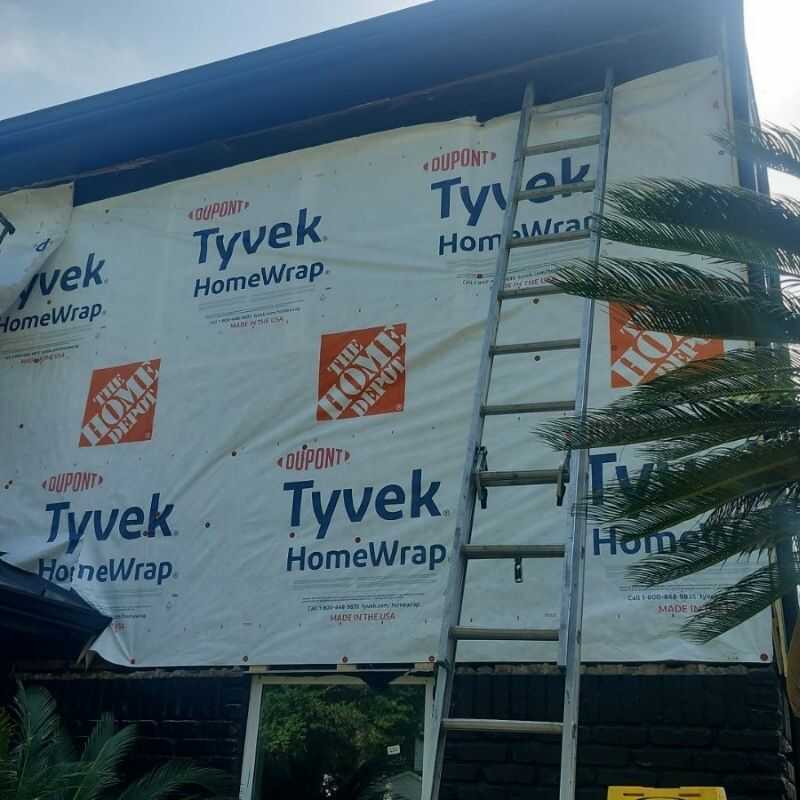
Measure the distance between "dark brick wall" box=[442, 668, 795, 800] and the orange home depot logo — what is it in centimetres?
298

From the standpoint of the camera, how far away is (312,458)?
6.87 m

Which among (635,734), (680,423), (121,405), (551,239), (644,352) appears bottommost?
(635,734)

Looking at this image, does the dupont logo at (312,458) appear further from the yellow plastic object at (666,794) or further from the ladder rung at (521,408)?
the yellow plastic object at (666,794)

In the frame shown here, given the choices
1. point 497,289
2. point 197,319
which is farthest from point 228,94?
point 497,289

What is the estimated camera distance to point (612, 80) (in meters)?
7.10

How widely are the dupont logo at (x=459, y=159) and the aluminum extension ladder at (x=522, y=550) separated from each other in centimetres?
97

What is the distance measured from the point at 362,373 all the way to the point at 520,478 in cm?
227

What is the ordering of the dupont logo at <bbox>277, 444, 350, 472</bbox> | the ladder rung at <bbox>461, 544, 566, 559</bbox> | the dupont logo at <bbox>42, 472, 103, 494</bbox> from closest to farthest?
the ladder rung at <bbox>461, 544, 566, 559</bbox> < the dupont logo at <bbox>277, 444, 350, 472</bbox> < the dupont logo at <bbox>42, 472, 103, 494</bbox>

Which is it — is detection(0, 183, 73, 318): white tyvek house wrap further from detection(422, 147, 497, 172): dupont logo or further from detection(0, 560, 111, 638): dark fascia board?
detection(422, 147, 497, 172): dupont logo

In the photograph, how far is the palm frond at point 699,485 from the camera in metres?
4.45

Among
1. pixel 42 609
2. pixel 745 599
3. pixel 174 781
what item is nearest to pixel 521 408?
pixel 745 599

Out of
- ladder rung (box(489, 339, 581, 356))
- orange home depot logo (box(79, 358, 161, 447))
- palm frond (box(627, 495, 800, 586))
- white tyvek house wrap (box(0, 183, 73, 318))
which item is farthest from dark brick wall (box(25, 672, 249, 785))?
white tyvek house wrap (box(0, 183, 73, 318))

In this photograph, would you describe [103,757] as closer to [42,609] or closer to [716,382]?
[42,609]

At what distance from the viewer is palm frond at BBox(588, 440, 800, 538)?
445 cm
